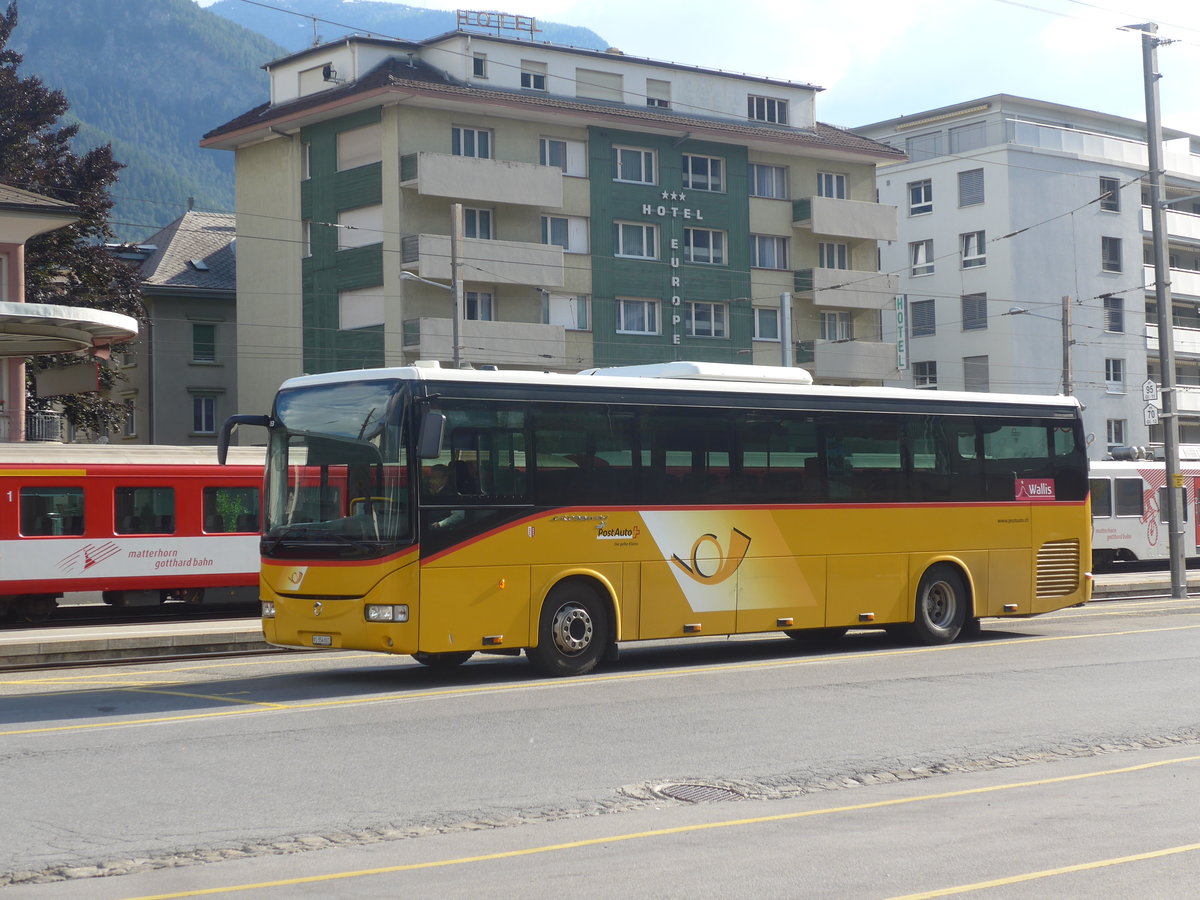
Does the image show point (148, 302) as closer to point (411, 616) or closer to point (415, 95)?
point (415, 95)

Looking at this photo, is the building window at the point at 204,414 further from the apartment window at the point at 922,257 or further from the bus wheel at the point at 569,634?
the bus wheel at the point at 569,634

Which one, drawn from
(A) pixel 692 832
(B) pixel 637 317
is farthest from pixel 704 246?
(A) pixel 692 832

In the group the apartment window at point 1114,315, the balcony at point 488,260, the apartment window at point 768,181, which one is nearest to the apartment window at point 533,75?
the balcony at point 488,260

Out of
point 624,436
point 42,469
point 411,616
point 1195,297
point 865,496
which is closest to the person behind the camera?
point 411,616

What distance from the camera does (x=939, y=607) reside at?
765 inches

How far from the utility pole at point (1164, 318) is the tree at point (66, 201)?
91.8 ft

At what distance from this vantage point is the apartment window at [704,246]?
2135 inches

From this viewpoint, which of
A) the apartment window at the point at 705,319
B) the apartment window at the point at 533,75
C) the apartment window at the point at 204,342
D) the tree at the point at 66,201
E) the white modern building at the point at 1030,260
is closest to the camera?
the tree at the point at 66,201

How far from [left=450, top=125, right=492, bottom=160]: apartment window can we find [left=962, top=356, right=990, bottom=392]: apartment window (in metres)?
25.0

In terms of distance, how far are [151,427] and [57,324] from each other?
3354 cm

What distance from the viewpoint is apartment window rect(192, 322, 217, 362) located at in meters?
60.6

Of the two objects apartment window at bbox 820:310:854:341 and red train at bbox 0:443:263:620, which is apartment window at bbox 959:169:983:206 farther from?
red train at bbox 0:443:263:620

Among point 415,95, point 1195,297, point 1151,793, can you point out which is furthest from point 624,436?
point 1195,297

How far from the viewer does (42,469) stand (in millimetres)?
25984
